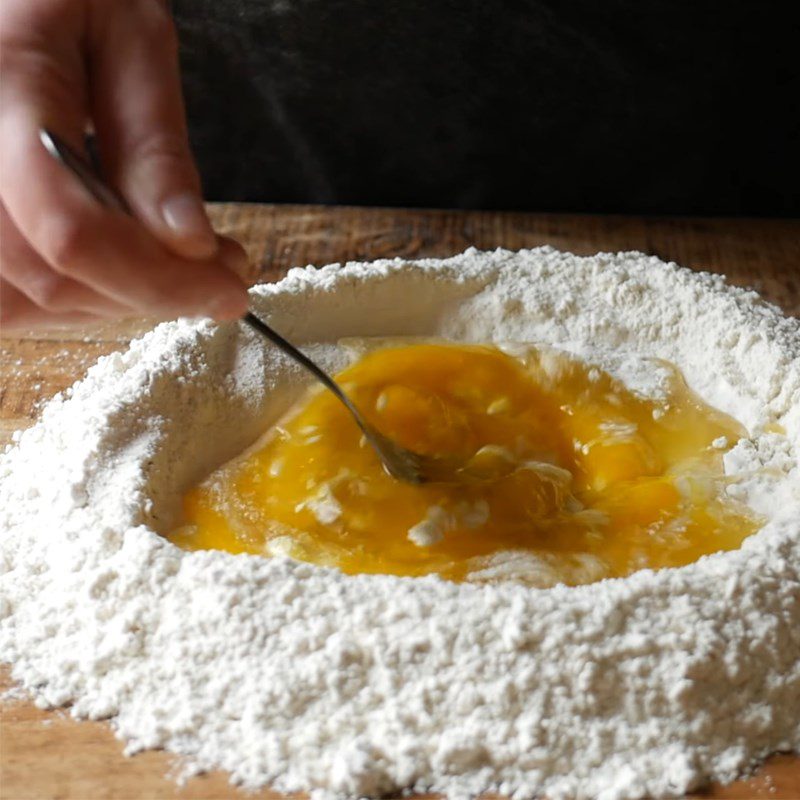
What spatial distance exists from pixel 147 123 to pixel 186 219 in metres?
0.10

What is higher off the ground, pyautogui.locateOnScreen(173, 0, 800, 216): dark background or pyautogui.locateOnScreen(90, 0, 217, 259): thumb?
pyautogui.locateOnScreen(90, 0, 217, 259): thumb

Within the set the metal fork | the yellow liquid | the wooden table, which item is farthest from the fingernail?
the wooden table

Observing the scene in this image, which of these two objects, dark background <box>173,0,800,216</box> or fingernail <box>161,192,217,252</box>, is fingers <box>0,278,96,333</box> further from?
dark background <box>173,0,800,216</box>

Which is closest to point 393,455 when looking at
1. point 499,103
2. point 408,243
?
point 408,243

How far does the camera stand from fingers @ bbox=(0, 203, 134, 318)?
91 centimetres

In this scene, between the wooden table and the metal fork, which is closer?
the metal fork

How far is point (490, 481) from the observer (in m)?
1.24

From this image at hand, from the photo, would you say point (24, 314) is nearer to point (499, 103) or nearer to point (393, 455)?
point (393, 455)

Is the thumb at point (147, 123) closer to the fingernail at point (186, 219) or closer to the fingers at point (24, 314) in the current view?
the fingernail at point (186, 219)

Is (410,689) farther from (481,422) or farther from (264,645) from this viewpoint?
(481,422)

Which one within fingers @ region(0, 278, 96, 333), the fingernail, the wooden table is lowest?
the wooden table

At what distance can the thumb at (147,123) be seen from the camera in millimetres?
913

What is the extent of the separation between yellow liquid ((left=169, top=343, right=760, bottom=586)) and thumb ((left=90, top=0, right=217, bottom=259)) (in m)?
0.35

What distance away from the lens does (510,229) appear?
5.94ft
